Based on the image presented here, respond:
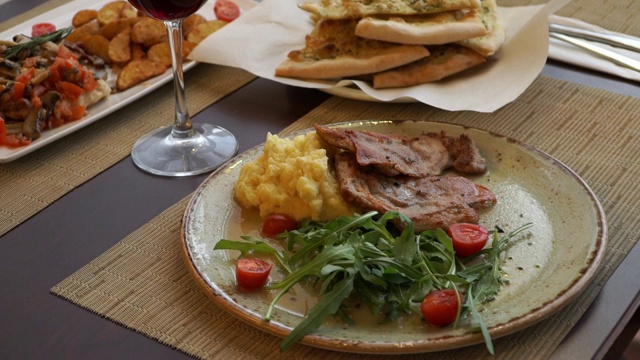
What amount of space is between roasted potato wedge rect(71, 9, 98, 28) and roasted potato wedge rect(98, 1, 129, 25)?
4 centimetres

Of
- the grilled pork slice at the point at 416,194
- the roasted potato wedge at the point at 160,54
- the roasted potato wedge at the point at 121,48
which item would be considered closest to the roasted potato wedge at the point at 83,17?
the roasted potato wedge at the point at 121,48

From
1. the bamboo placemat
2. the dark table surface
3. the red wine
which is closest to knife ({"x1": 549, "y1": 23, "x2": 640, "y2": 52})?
the dark table surface

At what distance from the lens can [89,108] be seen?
2814 mm

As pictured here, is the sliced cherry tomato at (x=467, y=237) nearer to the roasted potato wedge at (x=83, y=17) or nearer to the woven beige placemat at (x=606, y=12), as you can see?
the woven beige placemat at (x=606, y=12)

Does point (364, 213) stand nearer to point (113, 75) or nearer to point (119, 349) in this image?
point (119, 349)

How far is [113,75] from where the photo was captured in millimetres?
3059

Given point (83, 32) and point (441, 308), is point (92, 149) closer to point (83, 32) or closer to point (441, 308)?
point (83, 32)

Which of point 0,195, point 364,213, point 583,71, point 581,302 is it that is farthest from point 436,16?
point 0,195

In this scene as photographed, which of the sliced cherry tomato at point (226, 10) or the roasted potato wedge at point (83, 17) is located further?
the sliced cherry tomato at point (226, 10)

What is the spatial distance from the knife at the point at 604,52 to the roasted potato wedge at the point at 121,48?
175 cm

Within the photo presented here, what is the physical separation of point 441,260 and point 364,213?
0.27m

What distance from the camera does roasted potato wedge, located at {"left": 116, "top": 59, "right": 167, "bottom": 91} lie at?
2934 millimetres

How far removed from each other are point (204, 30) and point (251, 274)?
1.74 metres

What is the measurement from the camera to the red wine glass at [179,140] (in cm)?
244
